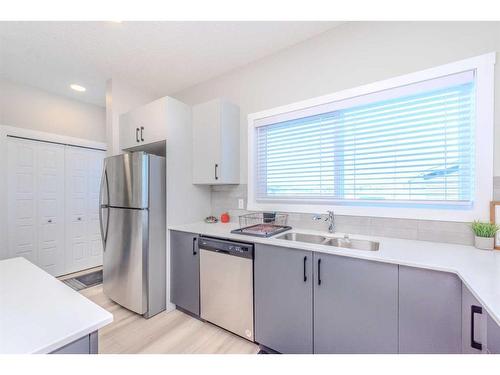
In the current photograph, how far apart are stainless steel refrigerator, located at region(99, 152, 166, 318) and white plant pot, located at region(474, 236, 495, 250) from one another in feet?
8.04

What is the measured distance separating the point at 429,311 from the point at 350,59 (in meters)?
1.88

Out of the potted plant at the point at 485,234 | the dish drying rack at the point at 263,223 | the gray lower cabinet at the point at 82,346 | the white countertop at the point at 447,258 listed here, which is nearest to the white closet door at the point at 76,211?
the dish drying rack at the point at 263,223

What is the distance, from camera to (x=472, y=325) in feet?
3.32

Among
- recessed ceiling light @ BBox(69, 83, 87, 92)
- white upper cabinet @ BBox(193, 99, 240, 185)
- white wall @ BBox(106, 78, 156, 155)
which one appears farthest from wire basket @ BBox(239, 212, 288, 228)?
recessed ceiling light @ BBox(69, 83, 87, 92)

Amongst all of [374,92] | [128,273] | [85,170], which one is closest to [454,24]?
[374,92]

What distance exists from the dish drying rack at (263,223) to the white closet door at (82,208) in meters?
2.56

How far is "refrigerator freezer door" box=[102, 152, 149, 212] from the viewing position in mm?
2096

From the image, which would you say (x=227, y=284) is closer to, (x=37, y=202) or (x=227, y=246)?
(x=227, y=246)

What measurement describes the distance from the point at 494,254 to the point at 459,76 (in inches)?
45.2

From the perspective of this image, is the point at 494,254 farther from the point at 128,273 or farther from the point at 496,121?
the point at 128,273

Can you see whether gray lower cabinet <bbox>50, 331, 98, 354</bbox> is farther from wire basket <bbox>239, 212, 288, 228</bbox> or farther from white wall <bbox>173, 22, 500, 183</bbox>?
white wall <bbox>173, 22, 500, 183</bbox>

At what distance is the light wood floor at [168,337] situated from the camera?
1.71m

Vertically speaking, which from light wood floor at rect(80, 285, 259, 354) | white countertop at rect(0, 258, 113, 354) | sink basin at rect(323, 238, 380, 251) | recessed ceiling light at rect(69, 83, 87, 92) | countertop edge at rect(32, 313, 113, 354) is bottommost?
light wood floor at rect(80, 285, 259, 354)
